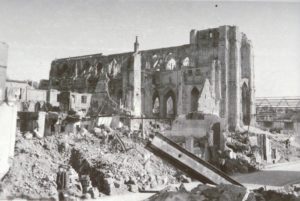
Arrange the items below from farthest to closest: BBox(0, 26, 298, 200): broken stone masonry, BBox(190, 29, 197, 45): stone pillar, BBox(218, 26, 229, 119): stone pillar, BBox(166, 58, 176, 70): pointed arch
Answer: BBox(166, 58, 176, 70): pointed arch < BBox(190, 29, 197, 45): stone pillar < BBox(218, 26, 229, 119): stone pillar < BBox(0, 26, 298, 200): broken stone masonry

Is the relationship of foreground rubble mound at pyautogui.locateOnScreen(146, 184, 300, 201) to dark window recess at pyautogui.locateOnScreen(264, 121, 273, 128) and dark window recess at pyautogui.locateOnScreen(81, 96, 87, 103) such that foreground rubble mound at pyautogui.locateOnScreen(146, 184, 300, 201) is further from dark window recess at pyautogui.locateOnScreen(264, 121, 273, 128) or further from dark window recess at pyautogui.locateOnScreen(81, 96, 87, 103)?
dark window recess at pyautogui.locateOnScreen(264, 121, 273, 128)

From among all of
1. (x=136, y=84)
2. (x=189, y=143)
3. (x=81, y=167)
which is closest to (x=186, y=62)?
(x=136, y=84)

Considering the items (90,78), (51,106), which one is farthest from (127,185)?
(90,78)

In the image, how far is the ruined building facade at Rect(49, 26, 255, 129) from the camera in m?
32.7

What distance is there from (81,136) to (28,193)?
7.83 metres

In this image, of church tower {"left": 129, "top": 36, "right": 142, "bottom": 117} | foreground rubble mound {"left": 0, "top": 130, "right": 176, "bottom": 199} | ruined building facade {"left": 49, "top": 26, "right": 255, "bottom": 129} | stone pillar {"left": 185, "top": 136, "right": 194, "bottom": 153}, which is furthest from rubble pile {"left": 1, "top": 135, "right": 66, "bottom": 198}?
church tower {"left": 129, "top": 36, "right": 142, "bottom": 117}

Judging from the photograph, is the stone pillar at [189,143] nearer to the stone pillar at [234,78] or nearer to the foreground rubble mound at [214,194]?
the foreground rubble mound at [214,194]

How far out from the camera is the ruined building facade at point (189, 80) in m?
32.7

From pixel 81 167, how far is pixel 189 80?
20576mm

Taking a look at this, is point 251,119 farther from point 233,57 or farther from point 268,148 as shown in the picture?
point 268,148

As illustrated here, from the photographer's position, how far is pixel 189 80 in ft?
110

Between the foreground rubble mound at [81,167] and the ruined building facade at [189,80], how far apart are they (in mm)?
14822

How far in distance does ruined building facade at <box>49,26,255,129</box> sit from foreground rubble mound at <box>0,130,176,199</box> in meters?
14.8

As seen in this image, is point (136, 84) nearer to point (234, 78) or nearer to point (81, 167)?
point (234, 78)
